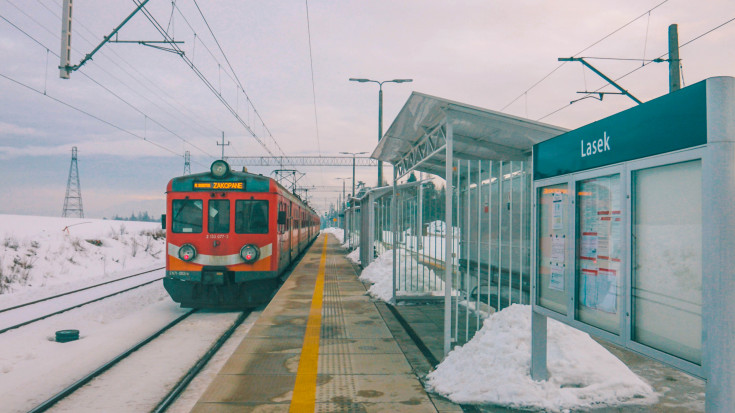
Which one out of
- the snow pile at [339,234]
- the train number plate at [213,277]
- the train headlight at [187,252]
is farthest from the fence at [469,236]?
the snow pile at [339,234]

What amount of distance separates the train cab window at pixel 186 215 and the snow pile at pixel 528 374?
6.22 meters

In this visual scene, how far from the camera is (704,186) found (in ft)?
9.13

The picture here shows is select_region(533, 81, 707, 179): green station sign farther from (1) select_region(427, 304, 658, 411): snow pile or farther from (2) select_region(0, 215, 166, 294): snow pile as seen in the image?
(2) select_region(0, 215, 166, 294): snow pile

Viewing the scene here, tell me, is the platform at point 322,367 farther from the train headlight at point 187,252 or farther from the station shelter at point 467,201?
the train headlight at point 187,252

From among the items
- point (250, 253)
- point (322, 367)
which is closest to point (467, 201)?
point (322, 367)


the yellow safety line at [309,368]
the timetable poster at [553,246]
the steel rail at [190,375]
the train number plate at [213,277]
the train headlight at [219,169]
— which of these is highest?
the train headlight at [219,169]

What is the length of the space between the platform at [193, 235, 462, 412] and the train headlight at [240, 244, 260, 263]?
1007 millimetres

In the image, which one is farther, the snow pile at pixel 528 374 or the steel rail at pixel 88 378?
the steel rail at pixel 88 378

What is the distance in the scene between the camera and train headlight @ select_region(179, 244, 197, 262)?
9570mm

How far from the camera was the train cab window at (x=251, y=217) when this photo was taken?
9.97 m

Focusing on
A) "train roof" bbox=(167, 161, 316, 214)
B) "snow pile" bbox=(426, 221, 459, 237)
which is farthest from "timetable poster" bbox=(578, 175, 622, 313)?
"train roof" bbox=(167, 161, 316, 214)

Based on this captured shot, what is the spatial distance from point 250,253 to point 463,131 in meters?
5.46

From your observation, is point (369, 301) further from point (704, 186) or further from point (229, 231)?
point (704, 186)

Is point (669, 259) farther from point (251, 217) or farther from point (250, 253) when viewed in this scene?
point (251, 217)
